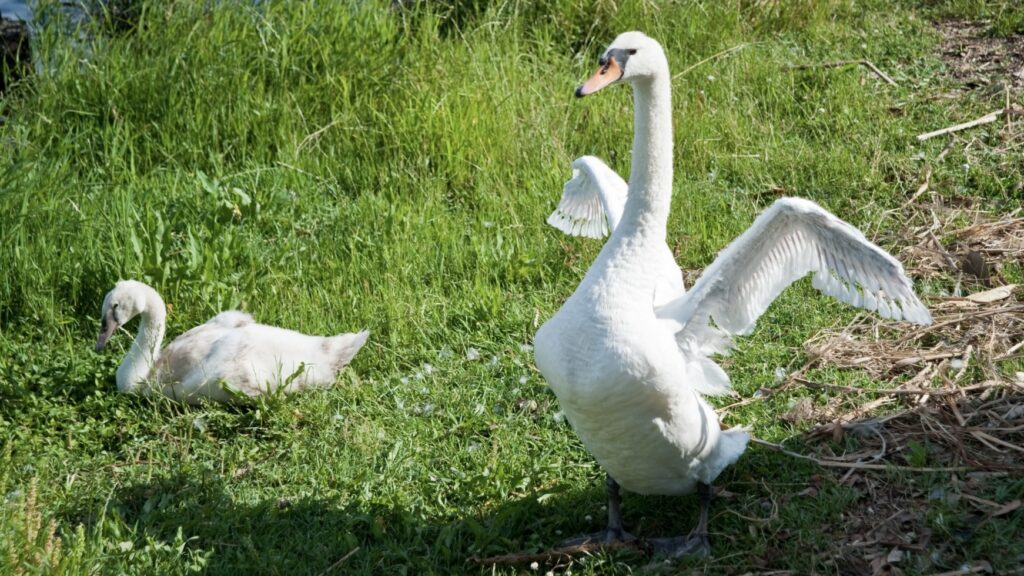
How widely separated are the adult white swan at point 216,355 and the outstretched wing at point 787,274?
191 centimetres

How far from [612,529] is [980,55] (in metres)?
5.76

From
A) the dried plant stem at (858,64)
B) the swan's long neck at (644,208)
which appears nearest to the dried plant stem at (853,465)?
the swan's long neck at (644,208)

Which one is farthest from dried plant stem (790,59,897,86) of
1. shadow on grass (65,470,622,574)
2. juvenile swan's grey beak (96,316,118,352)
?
juvenile swan's grey beak (96,316,118,352)

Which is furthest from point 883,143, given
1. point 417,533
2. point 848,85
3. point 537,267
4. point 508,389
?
point 417,533

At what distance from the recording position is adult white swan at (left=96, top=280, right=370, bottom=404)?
5.27 m

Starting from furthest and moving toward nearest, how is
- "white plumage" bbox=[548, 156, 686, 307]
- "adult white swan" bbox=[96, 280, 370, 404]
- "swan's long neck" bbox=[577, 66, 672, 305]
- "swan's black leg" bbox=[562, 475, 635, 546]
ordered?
"adult white swan" bbox=[96, 280, 370, 404]
"white plumage" bbox=[548, 156, 686, 307]
"swan's black leg" bbox=[562, 475, 635, 546]
"swan's long neck" bbox=[577, 66, 672, 305]

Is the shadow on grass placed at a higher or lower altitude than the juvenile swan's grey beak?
lower

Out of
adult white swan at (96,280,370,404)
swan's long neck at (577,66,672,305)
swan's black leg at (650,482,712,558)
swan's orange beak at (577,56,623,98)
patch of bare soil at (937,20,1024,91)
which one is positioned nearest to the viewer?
swan's orange beak at (577,56,623,98)

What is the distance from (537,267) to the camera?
6.23m

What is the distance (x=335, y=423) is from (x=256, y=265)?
4.75 ft

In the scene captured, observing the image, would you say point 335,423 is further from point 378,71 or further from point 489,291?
point 378,71

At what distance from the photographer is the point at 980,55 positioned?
27.3 ft

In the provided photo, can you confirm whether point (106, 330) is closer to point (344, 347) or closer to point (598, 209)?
point (344, 347)

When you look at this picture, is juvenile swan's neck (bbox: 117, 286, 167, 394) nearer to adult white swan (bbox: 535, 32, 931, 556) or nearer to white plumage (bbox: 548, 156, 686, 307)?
white plumage (bbox: 548, 156, 686, 307)
